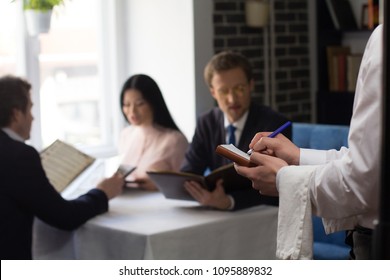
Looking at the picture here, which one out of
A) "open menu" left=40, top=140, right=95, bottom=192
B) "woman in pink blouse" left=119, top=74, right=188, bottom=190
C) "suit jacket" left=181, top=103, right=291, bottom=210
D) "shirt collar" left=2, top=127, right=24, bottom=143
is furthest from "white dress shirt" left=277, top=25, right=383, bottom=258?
"woman in pink blouse" left=119, top=74, right=188, bottom=190

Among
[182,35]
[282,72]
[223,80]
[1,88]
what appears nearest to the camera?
[1,88]

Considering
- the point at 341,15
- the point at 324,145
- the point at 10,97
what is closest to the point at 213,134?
the point at 324,145

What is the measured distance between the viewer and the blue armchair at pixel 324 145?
3.57 meters

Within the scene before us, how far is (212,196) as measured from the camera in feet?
10.2

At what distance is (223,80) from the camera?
354 centimetres

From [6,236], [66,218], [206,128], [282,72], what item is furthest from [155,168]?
[282,72]

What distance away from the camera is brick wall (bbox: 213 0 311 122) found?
4.70 meters

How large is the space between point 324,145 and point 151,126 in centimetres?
80

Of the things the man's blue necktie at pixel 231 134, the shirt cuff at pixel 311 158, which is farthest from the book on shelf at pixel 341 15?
the shirt cuff at pixel 311 158

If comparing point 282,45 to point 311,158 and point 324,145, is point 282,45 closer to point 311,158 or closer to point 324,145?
point 324,145

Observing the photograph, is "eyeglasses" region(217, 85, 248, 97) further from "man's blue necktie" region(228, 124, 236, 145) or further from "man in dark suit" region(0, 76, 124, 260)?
"man in dark suit" region(0, 76, 124, 260)

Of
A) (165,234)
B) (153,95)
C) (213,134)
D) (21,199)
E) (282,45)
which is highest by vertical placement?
(282,45)
